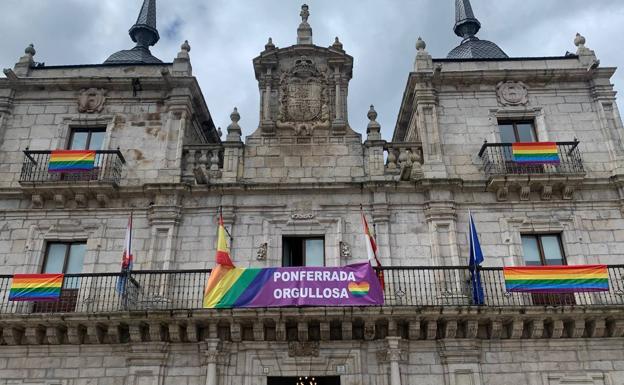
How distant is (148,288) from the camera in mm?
14867

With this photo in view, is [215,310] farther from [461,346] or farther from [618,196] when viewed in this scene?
[618,196]

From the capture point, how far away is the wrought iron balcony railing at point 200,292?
14539mm

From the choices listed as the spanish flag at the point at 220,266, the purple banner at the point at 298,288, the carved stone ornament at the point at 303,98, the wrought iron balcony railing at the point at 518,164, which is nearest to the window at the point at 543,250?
the wrought iron balcony railing at the point at 518,164

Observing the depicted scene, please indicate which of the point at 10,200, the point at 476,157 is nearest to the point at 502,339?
the point at 476,157

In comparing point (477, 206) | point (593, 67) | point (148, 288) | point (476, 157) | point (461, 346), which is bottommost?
point (461, 346)

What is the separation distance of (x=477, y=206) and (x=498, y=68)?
4960mm

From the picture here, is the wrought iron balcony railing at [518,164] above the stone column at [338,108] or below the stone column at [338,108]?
below

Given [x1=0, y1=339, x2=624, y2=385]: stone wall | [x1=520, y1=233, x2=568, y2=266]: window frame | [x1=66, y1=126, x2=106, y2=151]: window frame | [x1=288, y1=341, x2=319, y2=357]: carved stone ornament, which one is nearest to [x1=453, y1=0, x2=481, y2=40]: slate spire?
[x1=520, y1=233, x2=568, y2=266]: window frame

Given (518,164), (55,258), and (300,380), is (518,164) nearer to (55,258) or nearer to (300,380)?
(300,380)

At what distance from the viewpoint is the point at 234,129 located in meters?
17.3

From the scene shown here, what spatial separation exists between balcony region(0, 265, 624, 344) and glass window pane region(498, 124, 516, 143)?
14.5ft

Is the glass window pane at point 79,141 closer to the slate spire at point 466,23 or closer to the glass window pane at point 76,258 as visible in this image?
the glass window pane at point 76,258

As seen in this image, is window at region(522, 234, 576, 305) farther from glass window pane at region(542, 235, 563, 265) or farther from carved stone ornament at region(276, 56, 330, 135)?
carved stone ornament at region(276, 56, 330, 135)

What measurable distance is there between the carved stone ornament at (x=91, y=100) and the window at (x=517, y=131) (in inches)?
461
